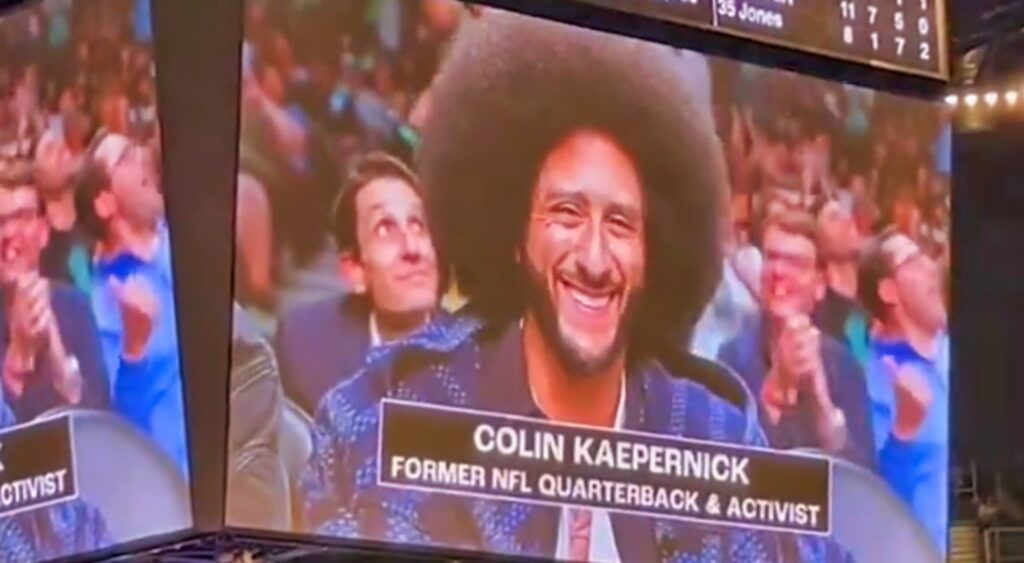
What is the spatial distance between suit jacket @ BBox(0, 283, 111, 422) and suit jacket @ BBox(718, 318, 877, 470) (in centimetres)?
84

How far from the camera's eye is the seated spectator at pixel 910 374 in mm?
3467

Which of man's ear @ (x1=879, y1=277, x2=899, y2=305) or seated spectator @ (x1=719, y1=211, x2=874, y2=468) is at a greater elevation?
man's ear @ (x1=879, y1=277, x2=899, y2=305)

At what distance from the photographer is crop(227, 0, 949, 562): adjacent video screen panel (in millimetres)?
3023

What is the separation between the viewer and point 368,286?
3.08 meters

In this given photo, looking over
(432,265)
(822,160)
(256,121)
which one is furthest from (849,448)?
(256,121)

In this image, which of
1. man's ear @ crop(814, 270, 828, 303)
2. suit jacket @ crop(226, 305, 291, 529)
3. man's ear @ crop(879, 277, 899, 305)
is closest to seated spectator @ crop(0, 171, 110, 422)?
suit jacket @ crop(226, 305, 291, 529)

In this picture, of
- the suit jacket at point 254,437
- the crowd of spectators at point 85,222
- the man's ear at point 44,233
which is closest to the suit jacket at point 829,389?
the suit jacket at point 254,437

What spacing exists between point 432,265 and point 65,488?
538mm

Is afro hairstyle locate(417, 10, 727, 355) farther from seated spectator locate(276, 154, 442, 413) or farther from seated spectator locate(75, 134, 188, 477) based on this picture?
seated spectator locate(75, 134, 188, 477)

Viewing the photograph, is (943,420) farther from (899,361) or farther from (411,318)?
(411,318)

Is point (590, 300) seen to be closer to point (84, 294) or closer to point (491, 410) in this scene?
point (491, 410)

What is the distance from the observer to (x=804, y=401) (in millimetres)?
3406
